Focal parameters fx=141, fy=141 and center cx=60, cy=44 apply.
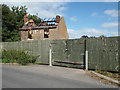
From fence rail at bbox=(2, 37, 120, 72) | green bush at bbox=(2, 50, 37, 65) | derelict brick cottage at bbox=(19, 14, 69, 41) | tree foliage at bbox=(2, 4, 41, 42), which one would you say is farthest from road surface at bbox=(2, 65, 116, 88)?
tree foliage at bbox=(2, 4, 41, 42)

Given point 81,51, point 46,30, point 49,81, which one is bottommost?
point 49,81

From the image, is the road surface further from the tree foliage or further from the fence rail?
the tree foliage

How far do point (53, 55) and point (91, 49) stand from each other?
3.88 meters

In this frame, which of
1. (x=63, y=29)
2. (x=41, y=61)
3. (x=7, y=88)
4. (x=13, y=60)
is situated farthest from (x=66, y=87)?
(x=63, y=29)

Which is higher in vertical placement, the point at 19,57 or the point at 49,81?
the point at 19,57

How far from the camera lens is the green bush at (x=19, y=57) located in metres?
13.7

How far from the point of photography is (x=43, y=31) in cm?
2791

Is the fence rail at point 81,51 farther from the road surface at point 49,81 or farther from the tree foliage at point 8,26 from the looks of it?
the tree foliage at point 8,26

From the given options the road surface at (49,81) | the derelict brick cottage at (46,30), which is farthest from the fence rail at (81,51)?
the derelict brick cottage at (46,30)

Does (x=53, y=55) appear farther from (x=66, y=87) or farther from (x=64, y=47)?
(x=66, y=87)

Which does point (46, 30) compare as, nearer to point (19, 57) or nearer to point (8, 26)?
point (8, 26)

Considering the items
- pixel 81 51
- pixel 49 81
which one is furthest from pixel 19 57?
pixel 49 81

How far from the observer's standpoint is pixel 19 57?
14.4 metres

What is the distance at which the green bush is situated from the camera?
13.7 meters
